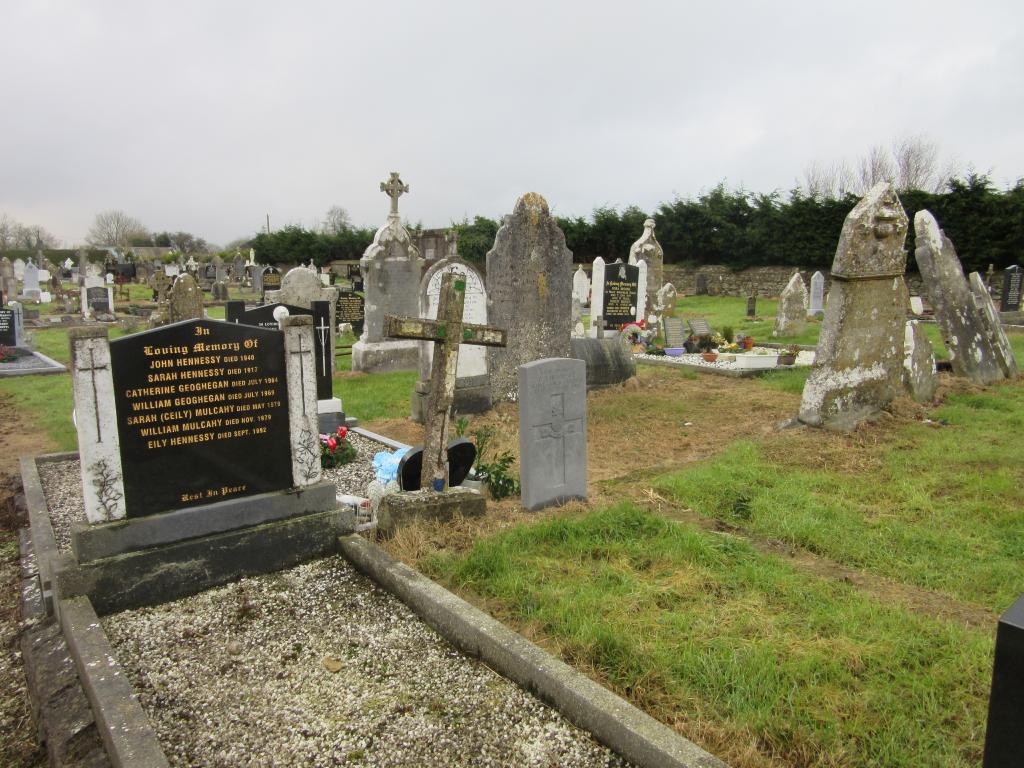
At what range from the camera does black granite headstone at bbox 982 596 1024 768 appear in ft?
4.50

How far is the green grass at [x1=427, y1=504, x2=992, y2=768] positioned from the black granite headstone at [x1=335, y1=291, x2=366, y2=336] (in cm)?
1297

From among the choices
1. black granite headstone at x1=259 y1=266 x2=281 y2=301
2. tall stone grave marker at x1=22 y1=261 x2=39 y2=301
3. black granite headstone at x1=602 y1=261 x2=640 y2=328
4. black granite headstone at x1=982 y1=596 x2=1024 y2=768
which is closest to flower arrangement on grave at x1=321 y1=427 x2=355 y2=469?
black granite headstone at x1=982 y1=596 x2=1024 y2=768

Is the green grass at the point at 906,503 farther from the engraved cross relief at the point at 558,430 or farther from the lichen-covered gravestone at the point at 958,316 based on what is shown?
the lichen-covered gravestone at the point at 958,316

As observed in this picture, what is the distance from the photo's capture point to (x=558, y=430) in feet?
17.4

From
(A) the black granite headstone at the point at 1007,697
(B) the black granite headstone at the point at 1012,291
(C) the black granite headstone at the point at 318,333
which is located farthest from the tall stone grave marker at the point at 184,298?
(B) the black granite headstone at the point at 1012,291

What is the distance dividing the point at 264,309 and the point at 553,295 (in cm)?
382

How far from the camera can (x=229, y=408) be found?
4.14 metres

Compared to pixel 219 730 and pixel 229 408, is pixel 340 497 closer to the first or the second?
pixel 229 408

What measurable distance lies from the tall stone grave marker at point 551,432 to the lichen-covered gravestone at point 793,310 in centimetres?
1182

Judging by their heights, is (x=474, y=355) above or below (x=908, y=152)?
below

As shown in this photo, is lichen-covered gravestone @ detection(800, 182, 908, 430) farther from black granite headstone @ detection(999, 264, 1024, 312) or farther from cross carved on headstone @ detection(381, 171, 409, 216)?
black granite headstone @ detection(999, 264, 1024, 312)

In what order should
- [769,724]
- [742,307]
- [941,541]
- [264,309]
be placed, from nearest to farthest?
1. [769,724]
2. [941,541]
3. [264,309]
4. [742,307]

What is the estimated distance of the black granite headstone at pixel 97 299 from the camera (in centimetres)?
2156

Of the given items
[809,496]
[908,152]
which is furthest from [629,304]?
[908,152]
